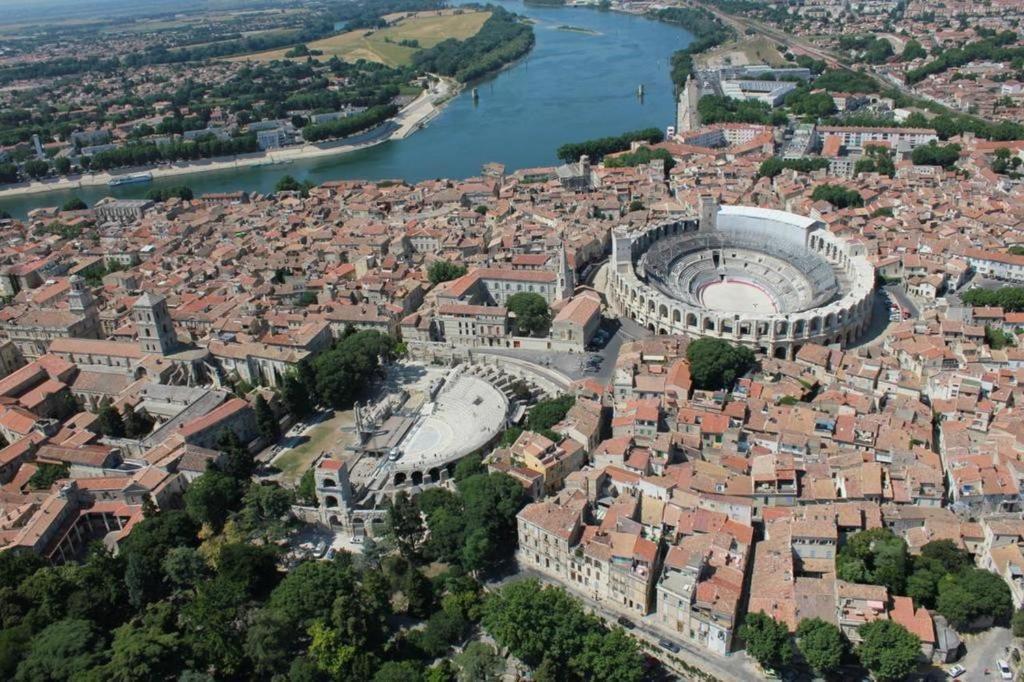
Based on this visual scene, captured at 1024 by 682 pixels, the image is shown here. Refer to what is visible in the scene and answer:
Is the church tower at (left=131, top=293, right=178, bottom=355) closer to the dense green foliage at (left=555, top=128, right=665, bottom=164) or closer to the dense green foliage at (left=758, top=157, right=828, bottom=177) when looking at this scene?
the dense green foliage at (left=555, top=128, right=665, bottom=164)

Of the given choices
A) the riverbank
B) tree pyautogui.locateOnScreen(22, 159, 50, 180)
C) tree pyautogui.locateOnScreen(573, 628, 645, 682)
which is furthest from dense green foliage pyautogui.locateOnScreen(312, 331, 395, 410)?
tree pyautogui.locateOnScreen(22, 159, 50, 180)

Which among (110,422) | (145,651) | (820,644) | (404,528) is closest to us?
(820,644)

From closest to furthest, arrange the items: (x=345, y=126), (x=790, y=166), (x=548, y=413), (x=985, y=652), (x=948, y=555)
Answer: (x=985, y=652) < (x=948, y=555) < (x=548, y=413) < (x=790, y=166) < (x=345, y=126)

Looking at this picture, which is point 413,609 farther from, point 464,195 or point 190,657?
point 464,195

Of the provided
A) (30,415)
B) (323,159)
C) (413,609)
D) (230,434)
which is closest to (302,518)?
(230,434)

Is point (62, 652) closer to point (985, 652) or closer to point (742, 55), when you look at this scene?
point (985, 652)

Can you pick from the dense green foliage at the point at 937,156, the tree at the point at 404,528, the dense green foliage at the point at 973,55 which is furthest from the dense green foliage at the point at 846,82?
the tree at the point at 404,528

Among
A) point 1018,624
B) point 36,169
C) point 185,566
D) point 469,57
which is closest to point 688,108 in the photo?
point 469,57
